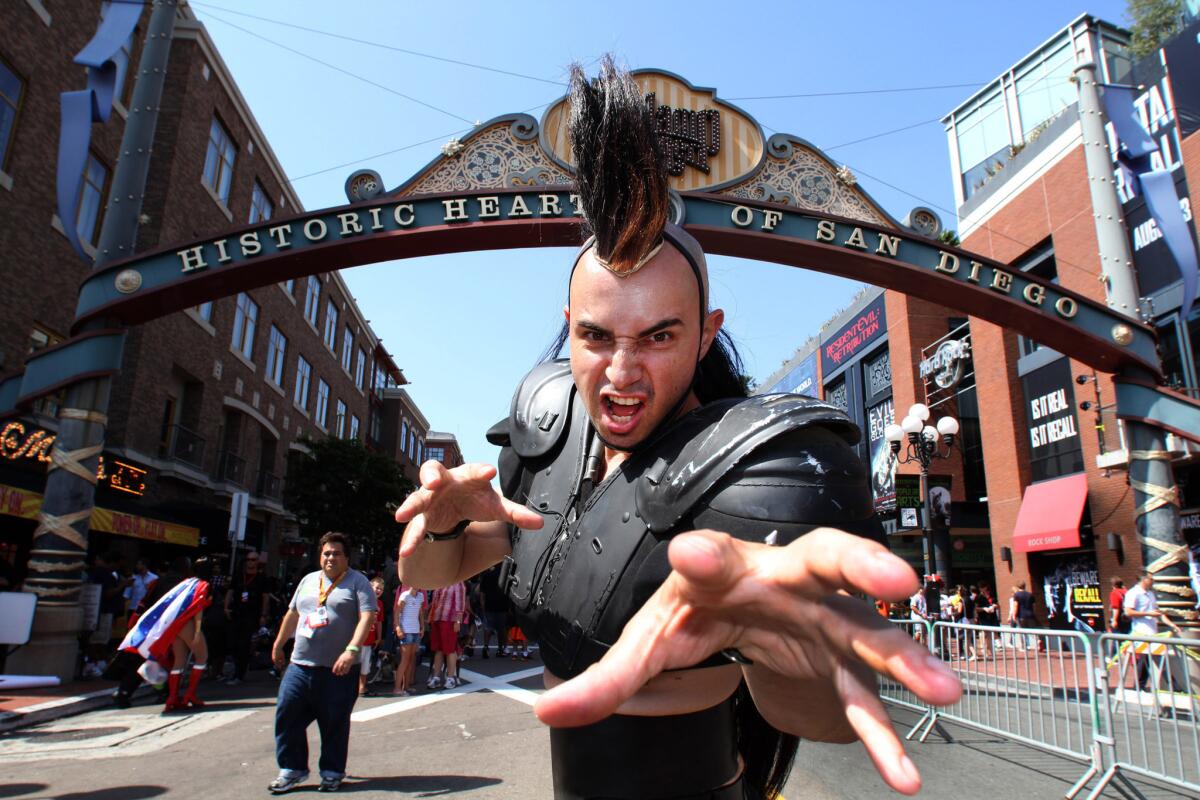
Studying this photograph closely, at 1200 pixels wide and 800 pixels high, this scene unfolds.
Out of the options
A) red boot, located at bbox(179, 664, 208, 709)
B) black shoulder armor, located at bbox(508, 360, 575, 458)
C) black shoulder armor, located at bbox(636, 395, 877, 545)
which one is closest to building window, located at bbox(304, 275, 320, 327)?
red boot, located at bbox(179, 664, 208, 709)

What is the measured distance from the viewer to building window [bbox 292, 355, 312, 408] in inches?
1043

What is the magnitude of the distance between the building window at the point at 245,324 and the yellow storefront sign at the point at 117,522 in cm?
710

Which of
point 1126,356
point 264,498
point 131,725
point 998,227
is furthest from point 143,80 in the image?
point 998,227

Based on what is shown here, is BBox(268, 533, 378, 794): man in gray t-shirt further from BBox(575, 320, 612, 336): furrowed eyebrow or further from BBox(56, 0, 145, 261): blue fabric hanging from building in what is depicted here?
BBox(56, 0, 145, 261): blue fabric hanging from building

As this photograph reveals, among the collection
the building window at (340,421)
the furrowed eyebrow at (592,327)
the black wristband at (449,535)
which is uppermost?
the building window at (340,421)

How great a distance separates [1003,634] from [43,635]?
1031 centimetres

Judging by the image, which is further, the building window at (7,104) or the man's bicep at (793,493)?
the building window at (7,104)

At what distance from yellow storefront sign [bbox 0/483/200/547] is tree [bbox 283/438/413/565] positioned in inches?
237

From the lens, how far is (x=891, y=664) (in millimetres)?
834

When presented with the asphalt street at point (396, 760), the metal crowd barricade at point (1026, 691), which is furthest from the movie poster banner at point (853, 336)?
the asphalt street at point (396, 760)

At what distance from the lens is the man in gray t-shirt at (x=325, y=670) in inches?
200

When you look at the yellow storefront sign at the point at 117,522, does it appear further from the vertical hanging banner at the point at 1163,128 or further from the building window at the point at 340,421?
the vertical hanging banner at the point at 1163,128

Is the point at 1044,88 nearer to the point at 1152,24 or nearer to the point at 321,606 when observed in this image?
the point at 1152,24

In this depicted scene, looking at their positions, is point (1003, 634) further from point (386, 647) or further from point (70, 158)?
point (70, 158)
